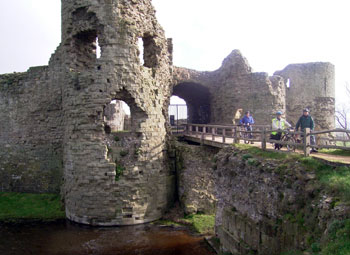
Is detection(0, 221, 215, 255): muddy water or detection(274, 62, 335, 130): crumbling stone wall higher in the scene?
detection(274, 62, 335, 130): crumbling stone wall

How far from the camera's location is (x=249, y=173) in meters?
10.5

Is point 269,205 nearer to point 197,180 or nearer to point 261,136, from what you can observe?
point 261,136

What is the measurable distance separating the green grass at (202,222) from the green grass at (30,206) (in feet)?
21.8

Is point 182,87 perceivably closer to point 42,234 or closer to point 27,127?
point 27,127

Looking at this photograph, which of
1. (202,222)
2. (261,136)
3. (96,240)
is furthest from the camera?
(202,222)

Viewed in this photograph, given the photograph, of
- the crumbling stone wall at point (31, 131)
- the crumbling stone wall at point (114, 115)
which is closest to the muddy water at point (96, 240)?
the crumbling stone wall at point (31, 131)

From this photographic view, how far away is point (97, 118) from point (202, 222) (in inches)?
274

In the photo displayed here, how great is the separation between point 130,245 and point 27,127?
11.0 metres

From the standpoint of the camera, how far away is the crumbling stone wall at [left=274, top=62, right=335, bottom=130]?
2483cm

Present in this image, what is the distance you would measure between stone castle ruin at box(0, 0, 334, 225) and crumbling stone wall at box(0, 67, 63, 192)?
60mm

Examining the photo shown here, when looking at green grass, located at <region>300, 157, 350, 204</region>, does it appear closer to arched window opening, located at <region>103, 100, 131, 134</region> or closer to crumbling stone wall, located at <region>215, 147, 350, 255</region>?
crumbling stone wall, located at <region>215, 147, 350, 255</region>

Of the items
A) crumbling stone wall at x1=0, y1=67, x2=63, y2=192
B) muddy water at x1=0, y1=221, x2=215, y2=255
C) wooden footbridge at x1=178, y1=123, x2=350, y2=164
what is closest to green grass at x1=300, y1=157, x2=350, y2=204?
wooden footbridge at x1=178, y1=123, x2=350, y2=164

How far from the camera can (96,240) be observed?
1395 cm

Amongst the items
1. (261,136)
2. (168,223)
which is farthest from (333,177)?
(168,223)
